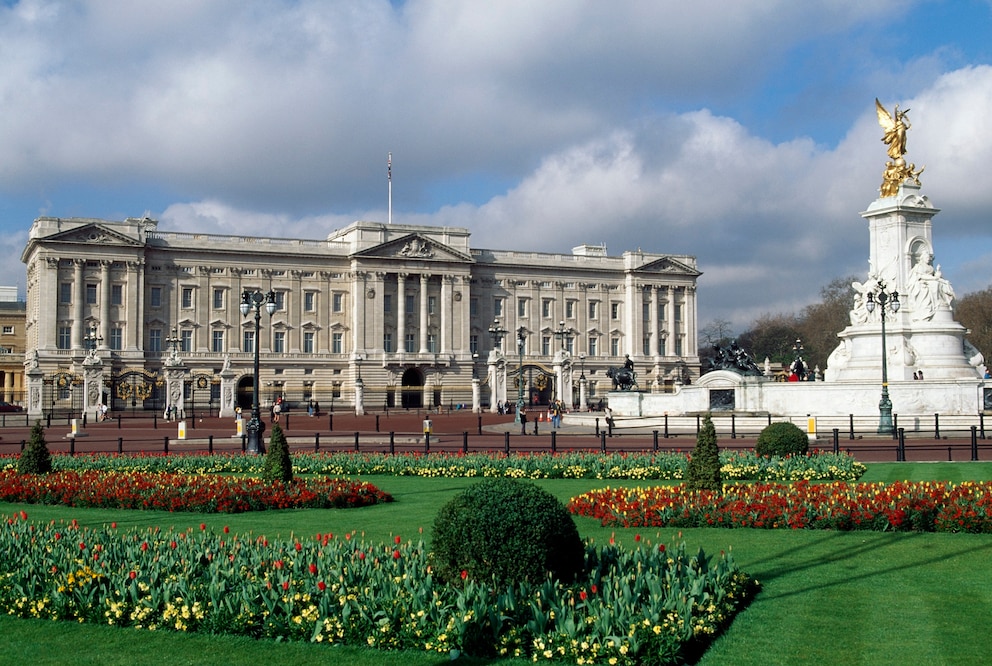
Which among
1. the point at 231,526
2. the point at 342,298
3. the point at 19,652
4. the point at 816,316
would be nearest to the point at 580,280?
the point at 342,298

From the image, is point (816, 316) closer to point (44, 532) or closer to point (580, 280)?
point (580, 280)

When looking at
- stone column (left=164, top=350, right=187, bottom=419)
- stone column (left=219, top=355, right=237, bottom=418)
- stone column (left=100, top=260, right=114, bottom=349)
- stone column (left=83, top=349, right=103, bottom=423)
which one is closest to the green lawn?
stone column (left=219, top=355, right=237, bottom=418)

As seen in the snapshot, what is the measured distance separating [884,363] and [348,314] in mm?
66770

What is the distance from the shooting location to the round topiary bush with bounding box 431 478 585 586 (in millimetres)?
9594

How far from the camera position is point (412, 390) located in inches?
3883

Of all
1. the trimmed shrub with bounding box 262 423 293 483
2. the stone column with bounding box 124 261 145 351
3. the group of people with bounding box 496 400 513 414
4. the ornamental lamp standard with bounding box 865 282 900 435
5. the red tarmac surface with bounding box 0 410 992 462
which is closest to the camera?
the trimmed shrub with bounding box 262 423 293 483

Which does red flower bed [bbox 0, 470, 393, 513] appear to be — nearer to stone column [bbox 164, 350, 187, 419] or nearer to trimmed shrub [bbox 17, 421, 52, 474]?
trimmed shrub [bbox 17, 421, 52, 474]

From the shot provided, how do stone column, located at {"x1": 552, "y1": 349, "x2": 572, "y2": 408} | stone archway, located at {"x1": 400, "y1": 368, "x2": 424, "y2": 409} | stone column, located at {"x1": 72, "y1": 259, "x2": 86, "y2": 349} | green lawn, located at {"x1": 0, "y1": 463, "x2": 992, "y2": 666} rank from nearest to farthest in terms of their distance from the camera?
green lawn, located at {"x1": 0, "y1": 463, "x2": 992, "y2": 666} → stone column, located at {"x1": 552, "y1": 349, "x2": 572, "y2": 408} → stone column, located at {"x1": 72, "y1": 259, "x2": 86, "y2": 349} → stone archway, located at {"x1": 400, "y1": 368, "x2": 424, "y2": 409}

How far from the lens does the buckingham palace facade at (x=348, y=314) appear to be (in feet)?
287

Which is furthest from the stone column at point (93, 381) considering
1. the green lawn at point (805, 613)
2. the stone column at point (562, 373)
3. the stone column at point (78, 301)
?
the green lawn at point (805, 613)

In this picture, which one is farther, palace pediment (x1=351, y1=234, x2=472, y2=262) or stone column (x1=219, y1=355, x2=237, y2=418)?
palace pediment (x1=351, y1=234, x2=472, y2=262)

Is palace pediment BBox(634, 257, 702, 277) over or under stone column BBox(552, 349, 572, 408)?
over

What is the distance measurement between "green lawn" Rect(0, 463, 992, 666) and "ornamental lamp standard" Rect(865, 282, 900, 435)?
2420 cm

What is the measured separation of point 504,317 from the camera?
105312mm
